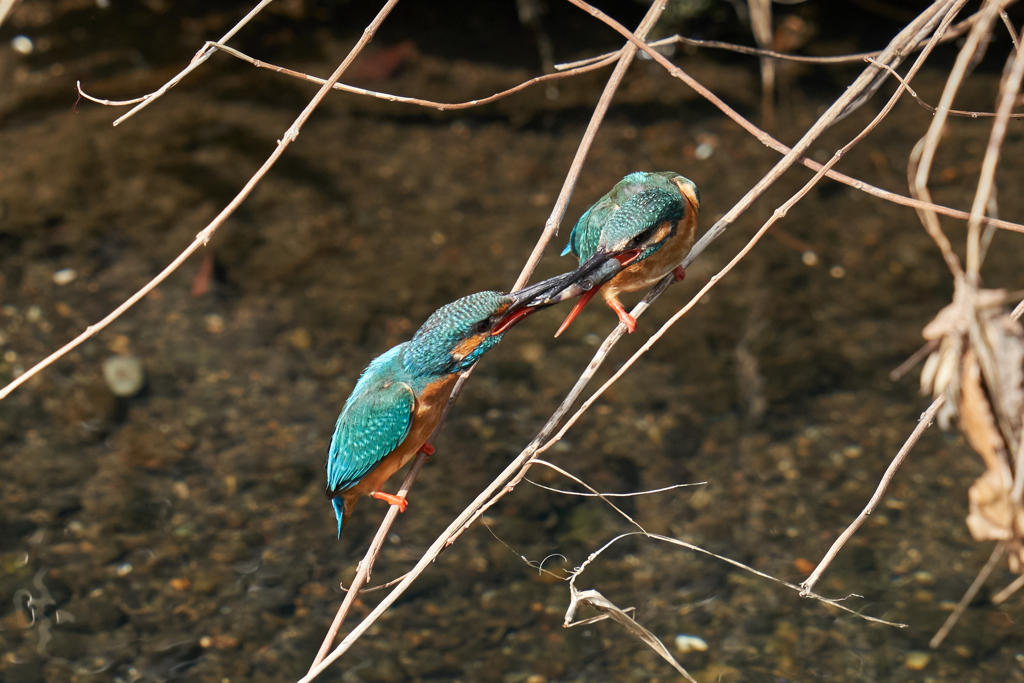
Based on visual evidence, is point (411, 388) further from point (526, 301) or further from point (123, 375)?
point (123, 375)

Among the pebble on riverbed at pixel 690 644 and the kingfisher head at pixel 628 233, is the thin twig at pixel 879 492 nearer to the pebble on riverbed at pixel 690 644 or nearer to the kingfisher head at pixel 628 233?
the kingfisher head at pixel 628 233

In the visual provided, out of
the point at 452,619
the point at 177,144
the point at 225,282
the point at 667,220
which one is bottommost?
the point at 452,619

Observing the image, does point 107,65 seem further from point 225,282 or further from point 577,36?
point 577,36

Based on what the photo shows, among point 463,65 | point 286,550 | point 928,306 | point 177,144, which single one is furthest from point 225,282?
point 928,306

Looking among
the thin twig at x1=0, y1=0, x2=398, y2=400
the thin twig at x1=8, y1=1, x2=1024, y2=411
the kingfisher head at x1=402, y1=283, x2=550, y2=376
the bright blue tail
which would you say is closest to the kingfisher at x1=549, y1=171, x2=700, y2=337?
the kingfisher head at x1=402, y1=283, x2=550, y2=376

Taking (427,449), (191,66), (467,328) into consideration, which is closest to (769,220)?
(467,328)

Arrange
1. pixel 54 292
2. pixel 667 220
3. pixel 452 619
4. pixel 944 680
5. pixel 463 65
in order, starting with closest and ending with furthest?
pixel 667 220 < pixel 944 680 < pixel 452 619 < pixel 54 292 < pixel 463 65

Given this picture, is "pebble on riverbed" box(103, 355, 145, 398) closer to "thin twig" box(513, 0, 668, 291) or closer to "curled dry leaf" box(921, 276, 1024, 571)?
"thin twig" box(513, 0, 668, 291)
